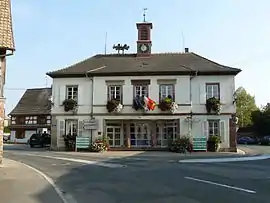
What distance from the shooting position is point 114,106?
3597 centimetres

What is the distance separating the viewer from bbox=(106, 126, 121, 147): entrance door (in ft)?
122

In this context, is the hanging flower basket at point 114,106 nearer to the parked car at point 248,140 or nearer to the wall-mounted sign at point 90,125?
the wall-mounted sign at point 90,125

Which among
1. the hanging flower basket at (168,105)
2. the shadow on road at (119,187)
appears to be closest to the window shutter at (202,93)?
the hanging flower basket at (168,105)

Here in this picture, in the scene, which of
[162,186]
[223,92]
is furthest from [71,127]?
[162,186]

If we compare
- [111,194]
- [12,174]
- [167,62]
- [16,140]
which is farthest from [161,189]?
[16,140]

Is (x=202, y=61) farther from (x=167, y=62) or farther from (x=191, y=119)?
(x=191, y=119)

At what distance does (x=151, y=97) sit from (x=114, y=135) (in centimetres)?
478

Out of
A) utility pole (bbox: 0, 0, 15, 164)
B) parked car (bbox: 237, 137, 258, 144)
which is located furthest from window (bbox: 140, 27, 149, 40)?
parked car (bbox: 237, 137, 258, 144)

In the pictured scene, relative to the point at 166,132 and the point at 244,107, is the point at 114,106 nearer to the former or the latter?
the point at 166,132

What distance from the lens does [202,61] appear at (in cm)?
3856

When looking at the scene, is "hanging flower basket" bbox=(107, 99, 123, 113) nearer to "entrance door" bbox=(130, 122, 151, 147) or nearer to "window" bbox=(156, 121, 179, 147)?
"entrance door" bbox=(130, 122, 151, 147)

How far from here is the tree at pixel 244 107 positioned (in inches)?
3140

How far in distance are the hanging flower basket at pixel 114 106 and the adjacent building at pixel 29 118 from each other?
95.3 feet

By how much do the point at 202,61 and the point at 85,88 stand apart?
10984mm
